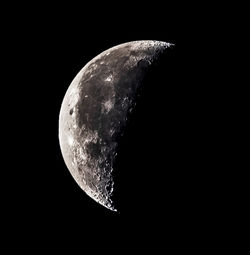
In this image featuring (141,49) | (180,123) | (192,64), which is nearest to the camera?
(180,123)

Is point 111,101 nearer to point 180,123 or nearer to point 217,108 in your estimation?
point 180,123

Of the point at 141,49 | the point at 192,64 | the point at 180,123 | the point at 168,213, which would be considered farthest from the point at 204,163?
the point at 141,49

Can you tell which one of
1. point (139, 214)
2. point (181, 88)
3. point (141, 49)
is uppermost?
point (141, 49)

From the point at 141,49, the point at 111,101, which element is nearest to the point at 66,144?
the point at 111,101

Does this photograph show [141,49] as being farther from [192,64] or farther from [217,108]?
[217,108]

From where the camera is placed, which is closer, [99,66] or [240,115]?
[240,115]

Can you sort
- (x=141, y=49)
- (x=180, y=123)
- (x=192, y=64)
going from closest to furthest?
(x=180, y=123), (x=192, y=64), (x=141, y=49)

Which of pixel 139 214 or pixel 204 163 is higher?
pixel 204 163
